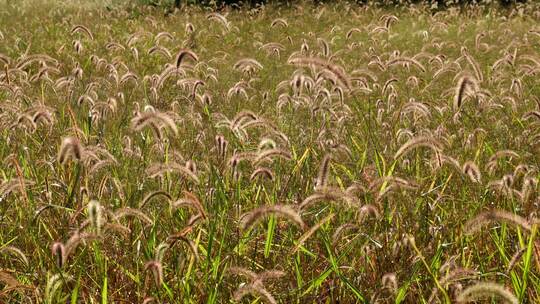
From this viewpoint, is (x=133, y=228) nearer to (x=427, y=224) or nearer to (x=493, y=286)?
(x=427, y=224)

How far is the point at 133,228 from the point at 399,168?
1.33 m

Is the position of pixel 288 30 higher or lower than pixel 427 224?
lower

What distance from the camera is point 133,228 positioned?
241 centimetres

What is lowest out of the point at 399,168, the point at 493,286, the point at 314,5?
the point at 314,5

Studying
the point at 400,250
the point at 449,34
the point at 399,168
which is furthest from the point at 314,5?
the point at 400,250

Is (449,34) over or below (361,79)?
below

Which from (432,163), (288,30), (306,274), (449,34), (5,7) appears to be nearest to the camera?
(306,274)

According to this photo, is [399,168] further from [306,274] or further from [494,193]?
[306,274]

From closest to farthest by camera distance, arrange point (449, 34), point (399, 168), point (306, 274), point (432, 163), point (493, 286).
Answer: point (493, 286) < point (306, 274) < point (432, 163) < point (399, 168) < point (449, 34)

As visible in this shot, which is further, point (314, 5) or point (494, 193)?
point (314, 5)

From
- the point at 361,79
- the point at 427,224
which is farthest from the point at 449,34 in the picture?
the point at 427,224

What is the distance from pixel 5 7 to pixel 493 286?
42.9 ft

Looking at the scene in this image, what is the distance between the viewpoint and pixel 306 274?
2.23 m

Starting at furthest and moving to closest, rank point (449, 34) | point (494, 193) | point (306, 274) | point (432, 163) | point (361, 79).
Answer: point (449, 34)
point (361, 79)
point (432, 163)
point (494, 193)
point (306, 274)
